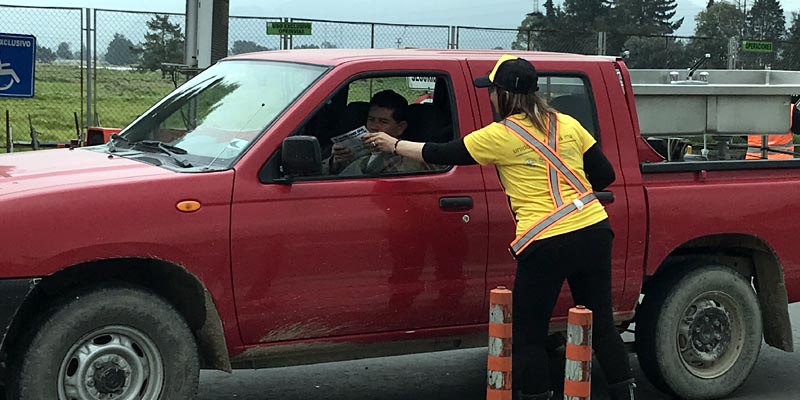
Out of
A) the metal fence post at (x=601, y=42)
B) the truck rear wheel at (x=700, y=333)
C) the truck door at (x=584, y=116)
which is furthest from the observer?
the metal fence post at (x=601, y=42)

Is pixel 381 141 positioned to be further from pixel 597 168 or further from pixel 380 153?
pixel 597 168

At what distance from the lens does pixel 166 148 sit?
221 inches

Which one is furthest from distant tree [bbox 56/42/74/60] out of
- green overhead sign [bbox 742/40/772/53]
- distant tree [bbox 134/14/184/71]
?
green overhead sign [bbox 742/40/772/53]

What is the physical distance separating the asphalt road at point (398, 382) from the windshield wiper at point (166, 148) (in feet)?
5.07

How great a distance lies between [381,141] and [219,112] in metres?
0.91

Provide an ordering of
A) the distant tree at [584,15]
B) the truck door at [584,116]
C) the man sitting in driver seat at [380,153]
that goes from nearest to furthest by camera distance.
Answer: the man sitting in driver seat at [380,153] → the truck door at [584,116] → the distant tree at [584,15]

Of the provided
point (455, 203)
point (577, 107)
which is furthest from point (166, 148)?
point (577, 107)

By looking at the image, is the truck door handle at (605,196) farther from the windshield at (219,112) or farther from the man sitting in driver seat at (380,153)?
the windshield at (219,112)

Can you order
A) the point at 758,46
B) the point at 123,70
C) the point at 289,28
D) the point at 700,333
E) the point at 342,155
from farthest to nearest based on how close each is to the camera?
the point at 758,46, the point at 123,70, the point at 289,28, the point at 700,333, the point at 342,155

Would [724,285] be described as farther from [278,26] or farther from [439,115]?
[278,26]

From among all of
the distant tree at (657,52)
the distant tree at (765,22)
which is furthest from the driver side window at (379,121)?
the distant tree at (765,22)

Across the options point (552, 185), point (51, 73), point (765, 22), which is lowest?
point (552, 185)

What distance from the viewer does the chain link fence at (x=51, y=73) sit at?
16734 millimetres

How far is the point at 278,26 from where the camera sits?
17688 mm
